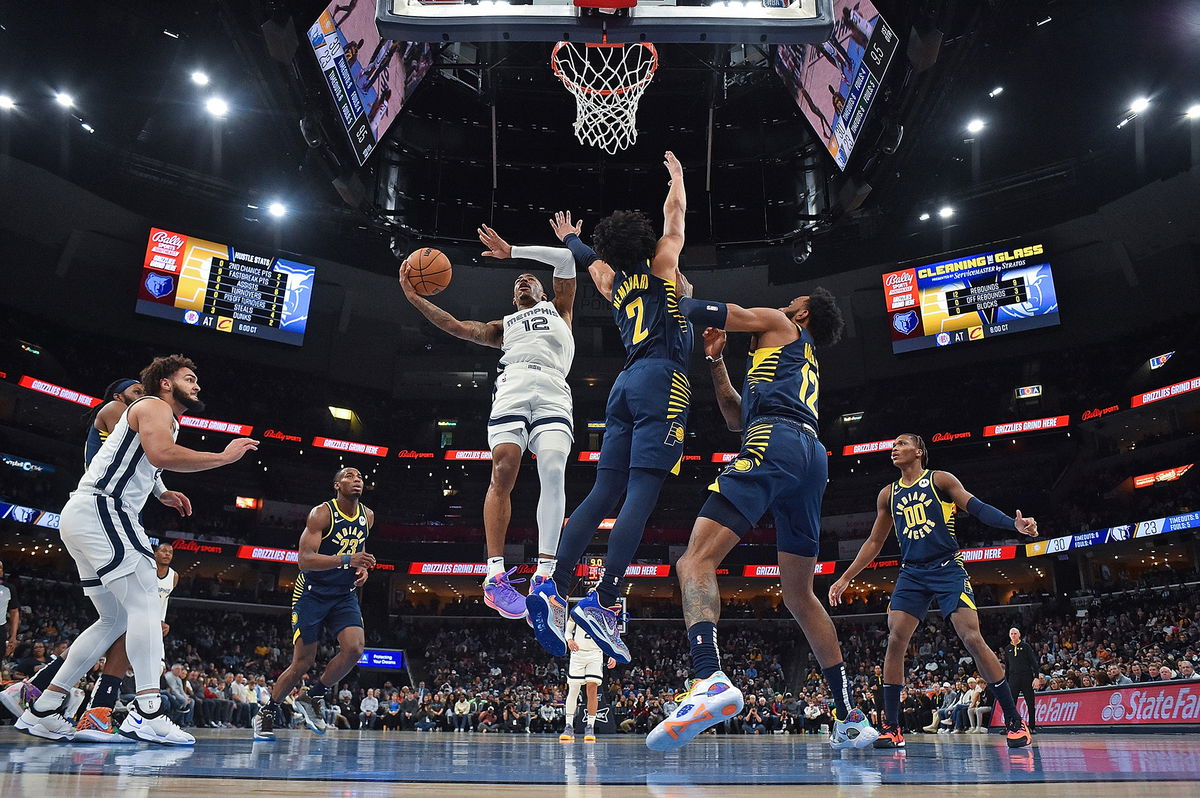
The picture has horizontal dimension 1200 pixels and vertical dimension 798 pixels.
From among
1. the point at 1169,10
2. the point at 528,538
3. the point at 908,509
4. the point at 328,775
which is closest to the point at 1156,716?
the point at 908,509

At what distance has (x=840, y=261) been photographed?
30812mm

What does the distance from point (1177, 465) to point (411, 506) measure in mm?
26848

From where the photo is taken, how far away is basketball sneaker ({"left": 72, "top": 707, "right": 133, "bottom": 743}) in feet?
17.6

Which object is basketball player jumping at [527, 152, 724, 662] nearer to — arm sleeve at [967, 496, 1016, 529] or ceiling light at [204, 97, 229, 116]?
arm sleeve at [967, 496, 1016, 529]

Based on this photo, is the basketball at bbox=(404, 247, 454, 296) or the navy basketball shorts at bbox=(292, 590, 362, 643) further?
the navy basketball shorts at bbox=(292, 590, 362, 643)

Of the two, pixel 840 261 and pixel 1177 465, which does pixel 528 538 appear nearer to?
pixel 840 261

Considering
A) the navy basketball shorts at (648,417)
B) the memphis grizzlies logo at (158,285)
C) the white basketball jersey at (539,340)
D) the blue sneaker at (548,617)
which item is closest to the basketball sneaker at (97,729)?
the blue sneaker at (548,617)

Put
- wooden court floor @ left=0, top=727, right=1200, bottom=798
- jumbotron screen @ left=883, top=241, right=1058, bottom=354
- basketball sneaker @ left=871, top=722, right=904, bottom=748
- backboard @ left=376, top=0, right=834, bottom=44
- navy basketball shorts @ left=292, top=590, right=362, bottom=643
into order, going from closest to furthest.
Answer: wooden court floor @ left=0, top=727, right=1200, bottom=798 < backboard @ left=376, top=0, right=834, bottom=44 < basketball sneaker @ left=871, top=722, right=904, bottom=748 < navy basketball shorts @ left=292, top=590, right=362, bottom=643 < jumbotron screen @ left=883, top=241, right=1058, bottom=354

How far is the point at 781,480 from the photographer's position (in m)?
4.70

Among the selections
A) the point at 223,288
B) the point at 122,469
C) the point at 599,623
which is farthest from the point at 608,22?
the point at 223,288

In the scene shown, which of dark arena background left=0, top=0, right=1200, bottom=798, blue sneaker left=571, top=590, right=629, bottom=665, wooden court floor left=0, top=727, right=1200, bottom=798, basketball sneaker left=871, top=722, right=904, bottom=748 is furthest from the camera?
dark arena background left=0, top=0, right=1200, bottom=798

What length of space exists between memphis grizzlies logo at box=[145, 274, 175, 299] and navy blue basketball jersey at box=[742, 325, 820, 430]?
25157mm

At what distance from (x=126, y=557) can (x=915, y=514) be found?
5.80 meters

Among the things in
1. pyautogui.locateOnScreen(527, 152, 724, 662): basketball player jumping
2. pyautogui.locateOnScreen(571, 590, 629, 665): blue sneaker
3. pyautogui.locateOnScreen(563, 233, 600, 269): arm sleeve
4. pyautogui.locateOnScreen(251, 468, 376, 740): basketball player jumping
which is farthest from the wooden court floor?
pyautogui.locateOnScreen(251, 468, 376, 740): basketball player jumping
